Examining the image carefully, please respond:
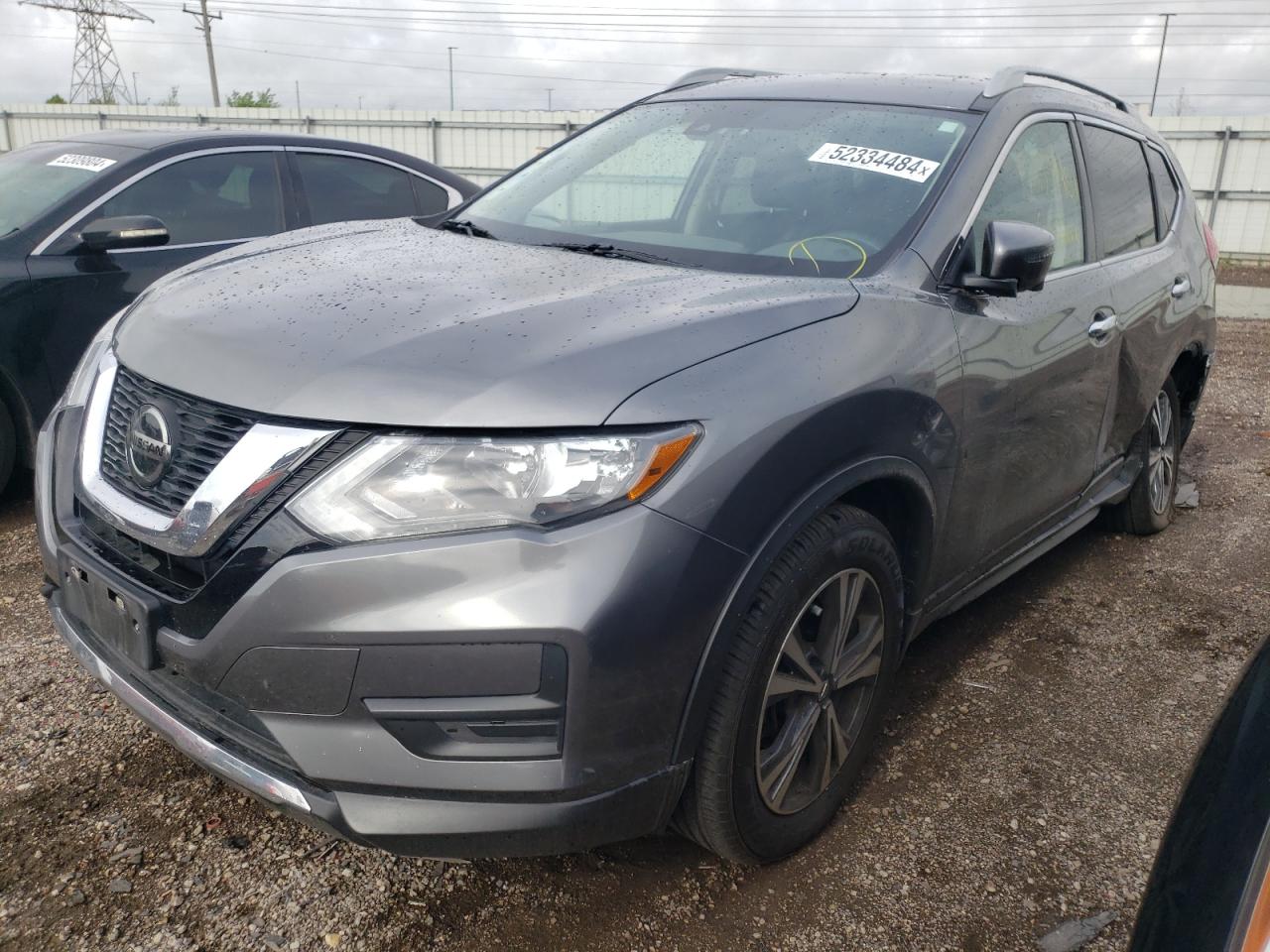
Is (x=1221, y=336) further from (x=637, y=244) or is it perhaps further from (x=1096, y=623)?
(x=637, y=244)

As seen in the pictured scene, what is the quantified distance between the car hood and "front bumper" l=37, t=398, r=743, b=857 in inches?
9.2

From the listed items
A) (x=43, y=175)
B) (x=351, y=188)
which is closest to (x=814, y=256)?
(x=351, y=188)

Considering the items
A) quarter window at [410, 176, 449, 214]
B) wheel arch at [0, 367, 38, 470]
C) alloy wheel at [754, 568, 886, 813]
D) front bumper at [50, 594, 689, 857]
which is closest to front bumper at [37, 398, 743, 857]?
front bumper at [50, 594, 689, 857]

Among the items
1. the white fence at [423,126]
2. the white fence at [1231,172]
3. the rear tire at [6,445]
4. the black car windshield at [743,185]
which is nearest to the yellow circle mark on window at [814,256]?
the black car windshield at [743,185]

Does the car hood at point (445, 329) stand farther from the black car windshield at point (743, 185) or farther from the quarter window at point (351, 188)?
the quarter window at point (351, 188)

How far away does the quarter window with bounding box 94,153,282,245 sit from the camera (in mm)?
4508

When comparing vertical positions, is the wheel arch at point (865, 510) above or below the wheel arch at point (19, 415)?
above

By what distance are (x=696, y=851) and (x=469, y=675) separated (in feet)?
3.15

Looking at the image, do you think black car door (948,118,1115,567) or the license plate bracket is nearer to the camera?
the license plate bracket

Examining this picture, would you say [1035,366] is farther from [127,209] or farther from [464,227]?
[127,209]

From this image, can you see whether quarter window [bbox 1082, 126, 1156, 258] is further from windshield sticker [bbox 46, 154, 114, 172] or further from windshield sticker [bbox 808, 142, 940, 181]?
windshield sticker [bbox 46, 154, 114, 172]

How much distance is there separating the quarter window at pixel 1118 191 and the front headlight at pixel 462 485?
245cm

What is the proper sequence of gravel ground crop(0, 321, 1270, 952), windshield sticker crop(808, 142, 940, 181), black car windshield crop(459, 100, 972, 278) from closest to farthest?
gravel ground crop(0, 321, 1270, 952), black car windshield crop(459, 100, 972, 278), windshield sticker crop(808, 142, 940, 181)

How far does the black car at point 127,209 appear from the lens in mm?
4055
